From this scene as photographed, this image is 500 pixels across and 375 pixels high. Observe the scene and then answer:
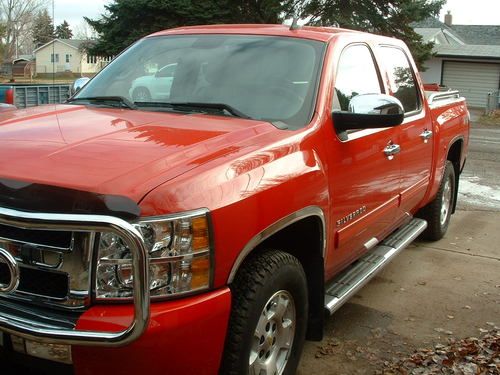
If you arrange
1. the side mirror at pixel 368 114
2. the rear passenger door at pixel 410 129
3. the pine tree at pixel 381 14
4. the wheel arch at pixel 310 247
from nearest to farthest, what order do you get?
the wheel arch at pixel 310 247 < the side mirror at pixel 368 114 < the rear passenger door at pixel 410 129 < the pine tree at pixel 381 14

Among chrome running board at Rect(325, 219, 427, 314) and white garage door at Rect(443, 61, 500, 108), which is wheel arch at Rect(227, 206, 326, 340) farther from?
white garage door at Rect(443, 61, 500, 108)

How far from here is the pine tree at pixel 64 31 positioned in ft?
336

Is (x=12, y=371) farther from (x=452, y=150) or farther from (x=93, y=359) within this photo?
(x=452, y=150)

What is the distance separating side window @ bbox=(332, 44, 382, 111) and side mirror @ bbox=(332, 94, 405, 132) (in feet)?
0.46

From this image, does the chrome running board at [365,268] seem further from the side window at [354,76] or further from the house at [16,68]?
the house at [16,68]

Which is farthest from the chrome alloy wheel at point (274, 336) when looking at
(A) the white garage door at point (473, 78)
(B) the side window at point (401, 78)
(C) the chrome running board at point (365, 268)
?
(A) the white garage door at point (473, 78)

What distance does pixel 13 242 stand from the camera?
89.6 inches

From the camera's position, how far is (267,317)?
2.77 m

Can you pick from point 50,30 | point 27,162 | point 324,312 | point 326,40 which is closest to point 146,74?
point 326,40

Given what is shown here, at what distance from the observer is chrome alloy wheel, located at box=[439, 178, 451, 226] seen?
243 inches

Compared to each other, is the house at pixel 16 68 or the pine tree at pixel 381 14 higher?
the pine tree at pixel 381 14

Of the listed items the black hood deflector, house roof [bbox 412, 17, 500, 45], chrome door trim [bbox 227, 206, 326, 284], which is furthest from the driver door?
house roof [bbox 412, 17, 500, 45]

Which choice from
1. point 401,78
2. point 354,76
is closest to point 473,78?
point 401,78

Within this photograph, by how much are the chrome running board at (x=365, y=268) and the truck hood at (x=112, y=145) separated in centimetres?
112
